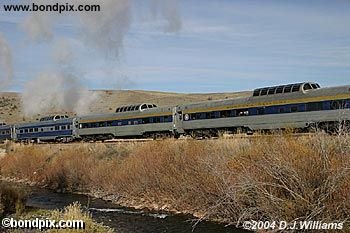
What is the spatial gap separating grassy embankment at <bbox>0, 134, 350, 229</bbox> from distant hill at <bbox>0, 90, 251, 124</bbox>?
67776mm

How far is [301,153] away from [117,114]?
28033 millimetres

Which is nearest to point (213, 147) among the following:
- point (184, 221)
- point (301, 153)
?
point (184, 221)

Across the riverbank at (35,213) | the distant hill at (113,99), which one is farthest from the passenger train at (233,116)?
the distant hill at (113,99)

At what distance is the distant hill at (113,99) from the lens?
104m

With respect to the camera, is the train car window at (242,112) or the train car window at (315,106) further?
the train car window at (242,112)

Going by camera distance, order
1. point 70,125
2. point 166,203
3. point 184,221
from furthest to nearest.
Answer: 1. point 70,125
2. point 166,203
3. point 184,221

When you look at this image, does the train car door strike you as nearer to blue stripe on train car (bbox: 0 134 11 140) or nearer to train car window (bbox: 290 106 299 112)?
train car window (bbox: 290 106 299 112)

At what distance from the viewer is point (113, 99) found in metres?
123

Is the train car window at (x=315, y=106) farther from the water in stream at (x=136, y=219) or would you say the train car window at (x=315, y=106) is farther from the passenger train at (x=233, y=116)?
the water in stream at (x=136, y=219)

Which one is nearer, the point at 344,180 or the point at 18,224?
the point at 344,180

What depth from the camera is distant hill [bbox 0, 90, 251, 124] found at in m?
104

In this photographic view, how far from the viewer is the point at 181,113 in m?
34.7

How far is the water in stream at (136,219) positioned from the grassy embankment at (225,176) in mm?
780

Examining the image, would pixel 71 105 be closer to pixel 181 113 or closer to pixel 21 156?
pixel 21 156
